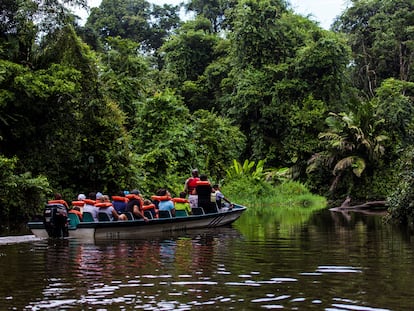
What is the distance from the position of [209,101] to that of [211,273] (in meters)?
33.9

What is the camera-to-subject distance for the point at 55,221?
14.3 m

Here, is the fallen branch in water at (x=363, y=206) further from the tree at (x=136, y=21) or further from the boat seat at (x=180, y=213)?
the tree at (x=136, y=21)

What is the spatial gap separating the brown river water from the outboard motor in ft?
1.16

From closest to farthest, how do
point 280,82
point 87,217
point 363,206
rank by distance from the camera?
point 87,217, point 363,206, point 280,82

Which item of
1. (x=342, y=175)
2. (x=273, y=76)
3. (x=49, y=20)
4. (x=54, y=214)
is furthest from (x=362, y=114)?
(x=54, y=214)

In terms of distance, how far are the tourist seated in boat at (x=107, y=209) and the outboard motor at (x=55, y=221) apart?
900 mm

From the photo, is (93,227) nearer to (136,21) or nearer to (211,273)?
(211,273)

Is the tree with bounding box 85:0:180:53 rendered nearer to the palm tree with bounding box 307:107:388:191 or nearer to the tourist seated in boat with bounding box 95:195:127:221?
the palm tree with bounding box 307:107:388:191

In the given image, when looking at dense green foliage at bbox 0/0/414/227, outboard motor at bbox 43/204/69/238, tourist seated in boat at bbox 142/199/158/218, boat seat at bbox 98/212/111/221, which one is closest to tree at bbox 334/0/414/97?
dense green foliage at bbox 0/0/414/227

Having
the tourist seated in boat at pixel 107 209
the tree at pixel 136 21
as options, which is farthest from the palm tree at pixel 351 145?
the tree at pixel 136 21

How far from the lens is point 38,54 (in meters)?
21.0

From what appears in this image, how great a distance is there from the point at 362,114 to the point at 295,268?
24236mm

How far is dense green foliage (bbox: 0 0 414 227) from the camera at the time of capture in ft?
67.7

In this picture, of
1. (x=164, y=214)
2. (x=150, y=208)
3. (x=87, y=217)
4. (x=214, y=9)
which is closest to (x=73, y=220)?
(x=87, y=217)
